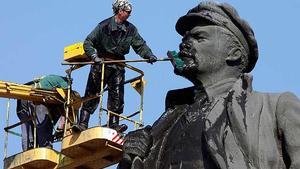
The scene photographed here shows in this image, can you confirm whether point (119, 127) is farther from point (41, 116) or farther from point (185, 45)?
point (185, 45)

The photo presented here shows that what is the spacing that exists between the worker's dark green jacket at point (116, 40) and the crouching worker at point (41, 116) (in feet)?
8.77

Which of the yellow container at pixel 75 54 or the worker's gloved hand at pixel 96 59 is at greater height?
the worker's gloved hand at pixel 96 59

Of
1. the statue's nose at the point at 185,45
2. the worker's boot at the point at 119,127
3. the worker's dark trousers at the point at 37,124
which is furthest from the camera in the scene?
the worker's dark trousers at the point at 37,124

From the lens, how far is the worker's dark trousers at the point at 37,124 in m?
31.4

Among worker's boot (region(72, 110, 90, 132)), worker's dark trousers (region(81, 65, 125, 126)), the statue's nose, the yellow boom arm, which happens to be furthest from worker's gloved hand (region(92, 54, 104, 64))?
the statue's nose

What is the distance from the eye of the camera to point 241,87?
32.3 ft

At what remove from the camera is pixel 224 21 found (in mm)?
10117

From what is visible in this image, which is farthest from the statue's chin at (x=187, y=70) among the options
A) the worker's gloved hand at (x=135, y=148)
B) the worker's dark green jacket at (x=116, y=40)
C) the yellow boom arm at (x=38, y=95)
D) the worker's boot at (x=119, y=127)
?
the yellow boom arm at (x=38, y=95)

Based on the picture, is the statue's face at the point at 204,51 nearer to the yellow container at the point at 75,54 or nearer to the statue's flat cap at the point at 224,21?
the statue's flat cap at the point at 224,21

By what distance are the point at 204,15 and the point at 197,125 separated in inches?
30.8

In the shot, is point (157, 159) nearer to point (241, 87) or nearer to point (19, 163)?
point (241, 87)

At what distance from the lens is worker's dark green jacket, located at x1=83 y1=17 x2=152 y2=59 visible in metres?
29.1

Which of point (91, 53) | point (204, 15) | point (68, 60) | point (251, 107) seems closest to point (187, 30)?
point (204, 15)

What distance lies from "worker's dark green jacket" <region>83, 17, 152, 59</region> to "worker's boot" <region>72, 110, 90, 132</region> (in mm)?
1727
